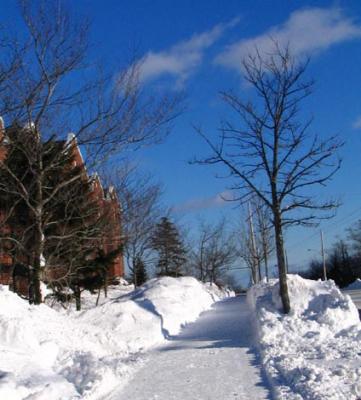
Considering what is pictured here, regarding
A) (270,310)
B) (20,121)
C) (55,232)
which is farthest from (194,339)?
(55,232)

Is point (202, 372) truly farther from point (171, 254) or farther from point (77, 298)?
point (171, 254)

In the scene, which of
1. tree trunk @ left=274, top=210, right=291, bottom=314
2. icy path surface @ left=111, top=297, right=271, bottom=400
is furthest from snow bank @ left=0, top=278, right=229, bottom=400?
tree trunk @ left=274, top=210, right=291, bottom=314

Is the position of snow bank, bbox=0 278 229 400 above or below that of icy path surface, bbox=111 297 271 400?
above

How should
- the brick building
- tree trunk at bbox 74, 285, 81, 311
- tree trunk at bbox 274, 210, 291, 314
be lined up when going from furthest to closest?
tree trunk at bbox 74, 285, 81, 311
the brick building
tree trunk at bbox 274, 210, 291, 314

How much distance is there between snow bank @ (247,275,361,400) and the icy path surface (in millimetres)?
355

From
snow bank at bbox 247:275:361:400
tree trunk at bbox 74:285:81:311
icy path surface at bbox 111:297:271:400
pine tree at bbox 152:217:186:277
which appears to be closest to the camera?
snow bank at bbox 247:275:361:400

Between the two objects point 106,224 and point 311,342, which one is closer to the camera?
point 311,342

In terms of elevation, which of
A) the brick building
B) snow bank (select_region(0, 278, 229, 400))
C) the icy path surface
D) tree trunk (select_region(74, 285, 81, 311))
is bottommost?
the icy path surface

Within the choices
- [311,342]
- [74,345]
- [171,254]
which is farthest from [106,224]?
[171,254]

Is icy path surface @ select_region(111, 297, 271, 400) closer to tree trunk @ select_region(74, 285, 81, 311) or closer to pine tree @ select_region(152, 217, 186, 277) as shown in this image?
tree trunk @ select_region(74, 285, 81, 311)

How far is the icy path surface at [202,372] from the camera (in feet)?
23.0

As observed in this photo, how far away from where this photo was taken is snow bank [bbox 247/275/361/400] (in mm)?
6691

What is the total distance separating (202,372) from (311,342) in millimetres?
2916

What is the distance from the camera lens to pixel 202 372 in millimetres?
8367
